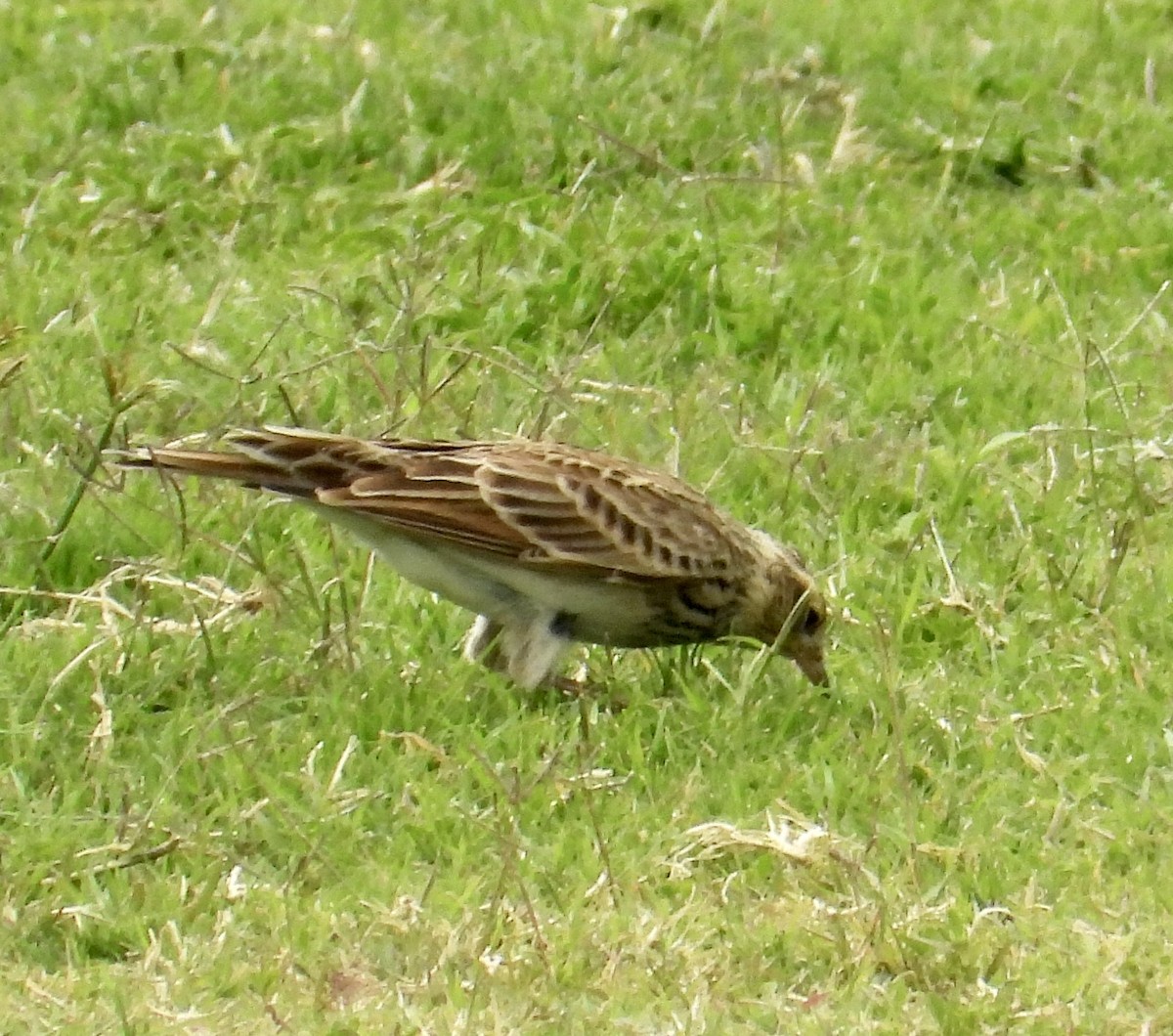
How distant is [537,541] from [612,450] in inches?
56.1

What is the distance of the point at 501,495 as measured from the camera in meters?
7.04

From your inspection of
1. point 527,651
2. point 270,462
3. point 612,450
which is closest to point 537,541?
point 527,651

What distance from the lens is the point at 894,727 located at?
6.54 m

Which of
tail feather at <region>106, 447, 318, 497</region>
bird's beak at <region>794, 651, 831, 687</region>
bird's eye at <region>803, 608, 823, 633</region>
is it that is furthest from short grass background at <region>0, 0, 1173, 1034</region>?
tail feather at <region>106, 447, 318, 497</region>

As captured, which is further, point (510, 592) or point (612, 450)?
point (612, 450)

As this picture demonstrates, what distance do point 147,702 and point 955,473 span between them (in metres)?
2.74

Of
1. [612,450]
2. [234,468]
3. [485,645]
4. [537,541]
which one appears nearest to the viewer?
[234,468]

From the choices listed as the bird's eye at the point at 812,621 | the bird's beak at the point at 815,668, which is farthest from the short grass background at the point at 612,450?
the bird's eye at the point at 812,621

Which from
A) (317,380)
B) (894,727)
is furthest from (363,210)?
(894,727)

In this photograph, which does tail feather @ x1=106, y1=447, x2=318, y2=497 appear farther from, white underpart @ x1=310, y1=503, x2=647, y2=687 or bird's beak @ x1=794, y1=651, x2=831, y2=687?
bird's beak @ x1=794, y1=651, x2=831, y2=687

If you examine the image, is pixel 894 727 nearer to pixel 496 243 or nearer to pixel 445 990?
pixel 445 990

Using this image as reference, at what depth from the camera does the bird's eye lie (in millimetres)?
7062

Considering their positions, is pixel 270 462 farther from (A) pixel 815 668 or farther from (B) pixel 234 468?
(A) pixel 815 668

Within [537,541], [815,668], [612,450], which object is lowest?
[612,450]
